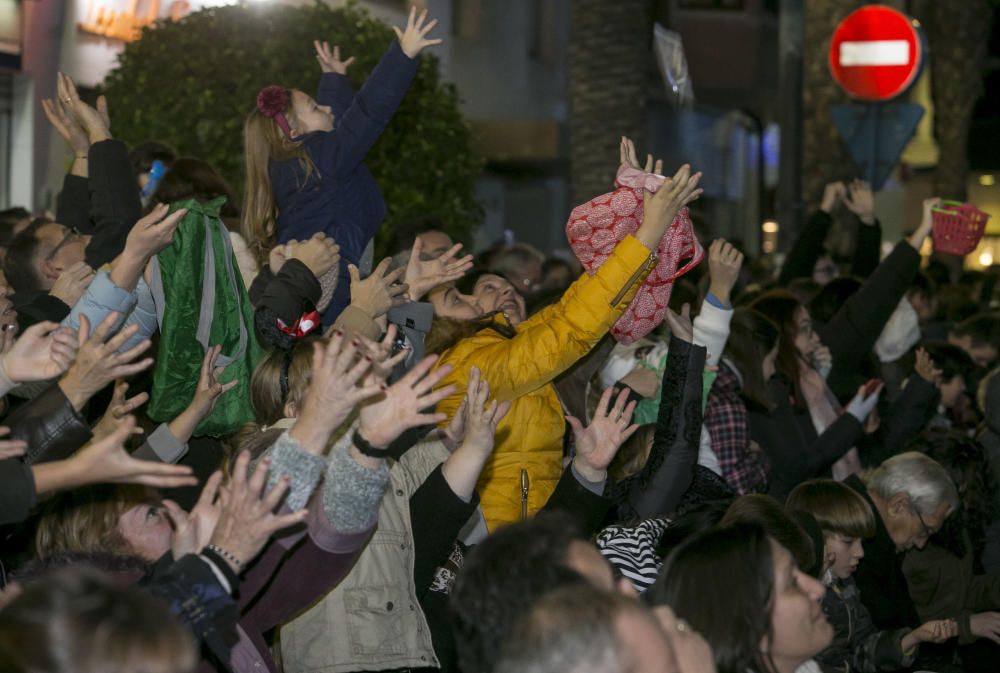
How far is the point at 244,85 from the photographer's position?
1048 centimetres

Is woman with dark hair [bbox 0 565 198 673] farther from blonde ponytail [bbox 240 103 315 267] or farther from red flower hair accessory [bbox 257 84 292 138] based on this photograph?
red flower hair accessory [bbox 257 84 292 138]

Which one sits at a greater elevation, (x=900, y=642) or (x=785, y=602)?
(x=785, y=602)

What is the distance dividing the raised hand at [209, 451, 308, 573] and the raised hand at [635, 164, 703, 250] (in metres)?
2.00

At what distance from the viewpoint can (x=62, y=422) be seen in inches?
165

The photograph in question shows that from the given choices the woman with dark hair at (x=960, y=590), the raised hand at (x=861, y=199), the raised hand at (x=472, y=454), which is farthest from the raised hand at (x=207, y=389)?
the raised hand at (x=861, y=199)

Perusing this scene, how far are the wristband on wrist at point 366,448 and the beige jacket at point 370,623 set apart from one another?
0.74 m

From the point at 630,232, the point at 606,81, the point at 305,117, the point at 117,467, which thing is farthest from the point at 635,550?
the point at 606,81

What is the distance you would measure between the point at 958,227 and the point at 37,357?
7450 millimetres

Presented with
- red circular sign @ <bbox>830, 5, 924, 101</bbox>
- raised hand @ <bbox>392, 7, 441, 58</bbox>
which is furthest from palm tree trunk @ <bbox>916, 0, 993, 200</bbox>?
raised hand @ <bbox>392, 7, 441, 58</bbox>

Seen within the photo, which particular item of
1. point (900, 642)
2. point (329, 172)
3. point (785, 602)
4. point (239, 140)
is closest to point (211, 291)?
point (329, 172)

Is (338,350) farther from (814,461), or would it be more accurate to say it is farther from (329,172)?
(814,461)

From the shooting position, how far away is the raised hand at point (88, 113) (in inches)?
246

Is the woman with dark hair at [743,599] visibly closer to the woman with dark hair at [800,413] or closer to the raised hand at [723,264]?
the raised hand at [723,264]

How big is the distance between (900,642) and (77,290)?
3478 mm
